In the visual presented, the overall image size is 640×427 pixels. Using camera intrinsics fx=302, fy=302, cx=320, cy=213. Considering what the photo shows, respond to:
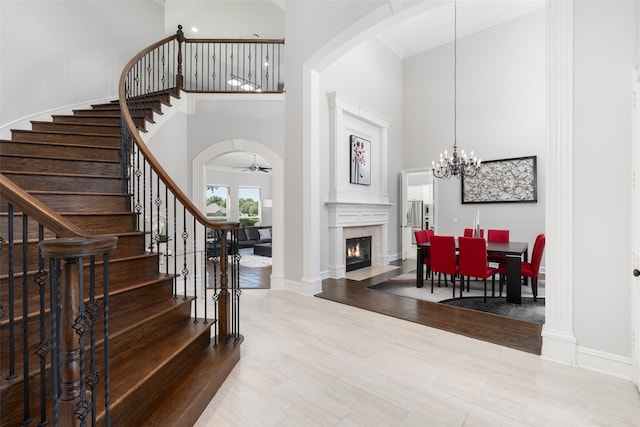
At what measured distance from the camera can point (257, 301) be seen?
4.10m

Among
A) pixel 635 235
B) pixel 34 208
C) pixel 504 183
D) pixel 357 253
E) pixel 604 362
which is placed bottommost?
pixel 604 362

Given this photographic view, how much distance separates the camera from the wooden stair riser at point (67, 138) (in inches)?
143

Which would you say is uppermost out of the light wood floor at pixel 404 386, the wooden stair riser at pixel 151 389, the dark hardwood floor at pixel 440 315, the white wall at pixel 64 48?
the white wall at pixel 64 48

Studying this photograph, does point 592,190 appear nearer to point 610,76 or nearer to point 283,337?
point 610,76

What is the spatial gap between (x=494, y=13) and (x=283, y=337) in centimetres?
703

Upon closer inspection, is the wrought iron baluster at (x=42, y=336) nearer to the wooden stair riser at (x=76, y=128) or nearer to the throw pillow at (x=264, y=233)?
the wooden stair riser at (x=76, y=128)

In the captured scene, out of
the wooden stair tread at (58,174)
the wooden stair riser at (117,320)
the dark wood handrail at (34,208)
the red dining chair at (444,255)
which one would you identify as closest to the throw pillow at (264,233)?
the red dining chair at (444,255)

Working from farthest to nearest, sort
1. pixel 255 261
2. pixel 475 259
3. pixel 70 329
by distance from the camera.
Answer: pixel 255 261 → pixel 475 259 → pixel 70 329

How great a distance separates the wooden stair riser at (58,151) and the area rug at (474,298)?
13.1ft

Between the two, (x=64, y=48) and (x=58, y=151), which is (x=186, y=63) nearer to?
(x=64, y=48)

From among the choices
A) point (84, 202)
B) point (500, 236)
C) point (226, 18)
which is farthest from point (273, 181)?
point (226, 18)

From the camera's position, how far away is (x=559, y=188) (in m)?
2.38

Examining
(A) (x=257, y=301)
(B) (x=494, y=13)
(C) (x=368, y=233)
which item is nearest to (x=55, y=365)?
(A) (x=257, y=301)

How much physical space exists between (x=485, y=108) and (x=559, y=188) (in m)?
4.68
